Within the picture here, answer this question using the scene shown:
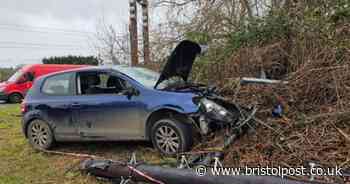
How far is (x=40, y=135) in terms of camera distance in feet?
22.9

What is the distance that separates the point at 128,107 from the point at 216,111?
1511mm

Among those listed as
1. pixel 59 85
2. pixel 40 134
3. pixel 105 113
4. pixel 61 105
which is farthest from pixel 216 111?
pixel 40 134

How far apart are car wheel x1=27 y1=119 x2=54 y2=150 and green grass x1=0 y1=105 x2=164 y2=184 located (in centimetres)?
16

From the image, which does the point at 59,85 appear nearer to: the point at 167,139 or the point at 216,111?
the point at 167,139

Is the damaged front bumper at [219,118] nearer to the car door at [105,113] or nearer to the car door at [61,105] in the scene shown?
the car door at [105,113]

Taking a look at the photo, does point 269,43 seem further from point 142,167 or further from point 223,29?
point 142,167

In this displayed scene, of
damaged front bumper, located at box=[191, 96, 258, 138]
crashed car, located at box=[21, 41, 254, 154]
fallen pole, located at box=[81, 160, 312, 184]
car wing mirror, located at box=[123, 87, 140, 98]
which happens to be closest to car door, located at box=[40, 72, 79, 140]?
crashed car, located at box=[21, 41, 254, 154]

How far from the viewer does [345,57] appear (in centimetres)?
622

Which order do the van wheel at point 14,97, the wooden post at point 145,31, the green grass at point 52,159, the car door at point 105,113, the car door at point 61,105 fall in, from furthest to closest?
the van wheel at point 14,97, the wooden post at point 145,31, the car door at point 61,105, the car door at point 105,113, the green grass at point 52,159

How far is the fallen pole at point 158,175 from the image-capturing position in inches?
162

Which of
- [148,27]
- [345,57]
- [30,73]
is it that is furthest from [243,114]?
[30,73]

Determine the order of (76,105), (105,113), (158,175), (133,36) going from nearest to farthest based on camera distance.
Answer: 1. (158,175)
2. (105,113)
3. (76,105)
4. (133,36)

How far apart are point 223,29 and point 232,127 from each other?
17.5ft

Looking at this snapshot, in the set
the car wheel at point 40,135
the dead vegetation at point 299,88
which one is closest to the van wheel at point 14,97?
the car wheel at point 40,135
